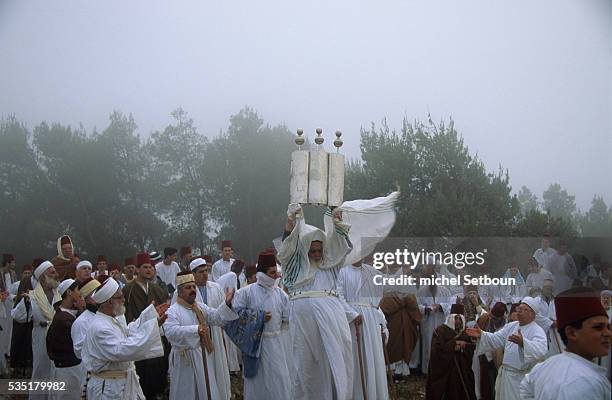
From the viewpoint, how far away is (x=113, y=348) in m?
5.15

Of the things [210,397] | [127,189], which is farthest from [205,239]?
[210,397]

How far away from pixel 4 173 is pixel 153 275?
3106 millimetres

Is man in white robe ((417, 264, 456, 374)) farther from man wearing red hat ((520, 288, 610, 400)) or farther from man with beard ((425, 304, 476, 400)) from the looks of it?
man wearing red hat ((520, 288, 610, 400))

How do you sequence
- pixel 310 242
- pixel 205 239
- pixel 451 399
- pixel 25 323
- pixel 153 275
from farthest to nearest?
pixel 205 239
pixel 25 323
pixel 153 275
pixel 451 399
pixel 310 242

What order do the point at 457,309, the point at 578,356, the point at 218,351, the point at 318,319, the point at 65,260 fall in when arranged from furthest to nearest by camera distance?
the point at 65,260
the point at 457,309
the point at 218,351
the point at 318,319
the point at 578,356

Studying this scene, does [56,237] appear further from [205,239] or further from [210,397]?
[210,397]

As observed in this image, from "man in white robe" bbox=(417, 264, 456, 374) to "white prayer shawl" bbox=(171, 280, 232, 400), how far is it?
3.40 m

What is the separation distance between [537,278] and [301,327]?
13.6 ft

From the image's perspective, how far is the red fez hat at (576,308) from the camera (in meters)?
3.10

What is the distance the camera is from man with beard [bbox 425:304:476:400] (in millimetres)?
8203

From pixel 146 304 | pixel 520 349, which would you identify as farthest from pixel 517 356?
pixel 146 304

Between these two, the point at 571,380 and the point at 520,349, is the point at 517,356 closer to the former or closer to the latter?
the point at 520,349

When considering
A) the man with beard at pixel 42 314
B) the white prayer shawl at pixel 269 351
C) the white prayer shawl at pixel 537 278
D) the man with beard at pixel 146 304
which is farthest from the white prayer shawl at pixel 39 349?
the white prayer shawl at pixel 537 278

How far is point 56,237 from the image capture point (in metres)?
10.2
